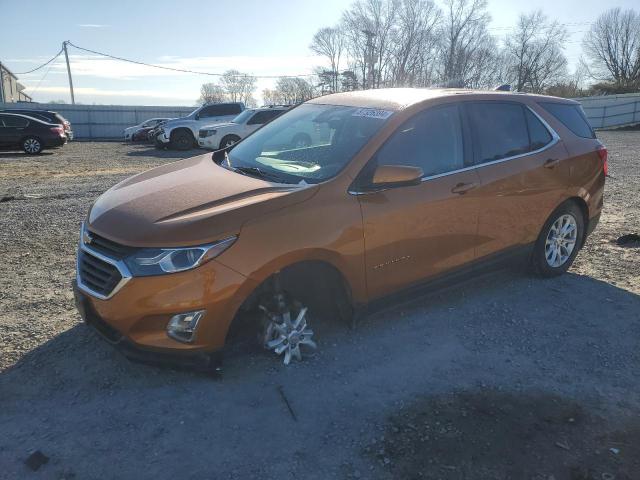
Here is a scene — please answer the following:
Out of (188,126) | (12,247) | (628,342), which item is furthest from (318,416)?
(188,126)

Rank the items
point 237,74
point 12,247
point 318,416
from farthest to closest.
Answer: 1. point 237,74
2. point 12,247
3. point 318,416

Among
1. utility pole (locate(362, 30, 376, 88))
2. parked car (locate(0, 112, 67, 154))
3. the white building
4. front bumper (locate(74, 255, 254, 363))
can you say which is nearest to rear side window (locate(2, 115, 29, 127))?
parked car (locate(0, 112, 67, 154))

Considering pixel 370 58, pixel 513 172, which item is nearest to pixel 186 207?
pixel 513 172

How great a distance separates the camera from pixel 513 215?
177 inches

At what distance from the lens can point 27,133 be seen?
18.6m

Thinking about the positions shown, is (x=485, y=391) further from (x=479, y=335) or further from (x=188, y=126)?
(x=188, y=126)

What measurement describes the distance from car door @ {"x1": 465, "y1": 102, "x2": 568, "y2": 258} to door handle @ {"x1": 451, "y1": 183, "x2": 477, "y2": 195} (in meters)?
0.09

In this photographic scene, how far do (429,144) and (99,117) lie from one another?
114ft

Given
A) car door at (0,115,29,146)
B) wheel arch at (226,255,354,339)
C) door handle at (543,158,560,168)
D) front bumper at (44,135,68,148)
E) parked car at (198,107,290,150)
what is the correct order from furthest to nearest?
front bumper at (44,135,68,148) < car door at (0,115,29,146) < parked car at (198,107,290,150) < door handle at (543,158,560,168) < wheel arch at (226,255,354,339)

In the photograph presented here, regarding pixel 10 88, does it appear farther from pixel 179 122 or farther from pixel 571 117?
pixel 571 117

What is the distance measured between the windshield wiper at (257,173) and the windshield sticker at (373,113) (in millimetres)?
881

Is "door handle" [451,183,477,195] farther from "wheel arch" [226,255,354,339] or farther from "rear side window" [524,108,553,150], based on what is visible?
"wheel arch" [226,255,354,339]

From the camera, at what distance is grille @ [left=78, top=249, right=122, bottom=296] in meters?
3.03

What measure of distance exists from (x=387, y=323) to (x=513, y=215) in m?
1.48
